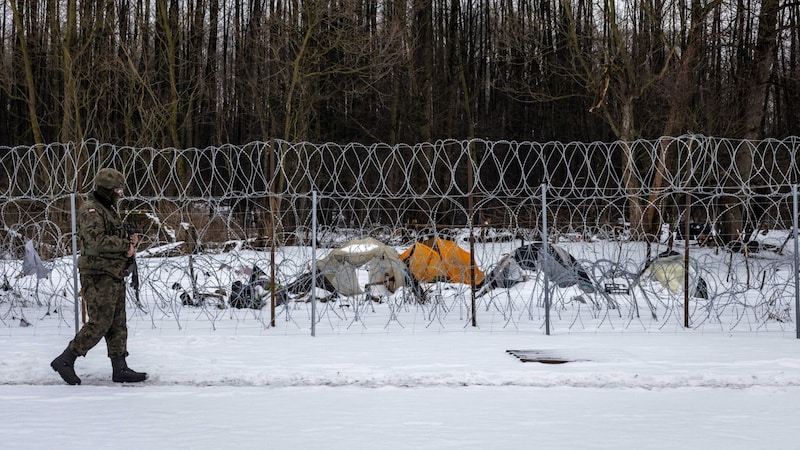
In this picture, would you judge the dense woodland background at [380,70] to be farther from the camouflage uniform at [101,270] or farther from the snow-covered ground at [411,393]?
the camouflage uniform at [101,270]

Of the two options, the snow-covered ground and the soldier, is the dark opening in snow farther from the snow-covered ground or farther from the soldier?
the soldier

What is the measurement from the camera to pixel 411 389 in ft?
19.1

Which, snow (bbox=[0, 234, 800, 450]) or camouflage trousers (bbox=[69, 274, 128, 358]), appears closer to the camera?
snow (bbox=[0, 234, 800, 450])

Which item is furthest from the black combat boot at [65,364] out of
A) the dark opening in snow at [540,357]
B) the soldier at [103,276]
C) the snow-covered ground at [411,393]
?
the dark opening in snow at [540,357]

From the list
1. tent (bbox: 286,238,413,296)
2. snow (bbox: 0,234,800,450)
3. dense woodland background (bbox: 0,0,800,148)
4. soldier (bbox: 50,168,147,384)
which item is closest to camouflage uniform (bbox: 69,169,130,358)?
soldier (bbox: 50,168,147,384)

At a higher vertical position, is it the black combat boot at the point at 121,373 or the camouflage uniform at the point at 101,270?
the camouflage uniform at the point at 101,270

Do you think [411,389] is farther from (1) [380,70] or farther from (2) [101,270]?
(1) [380,70]

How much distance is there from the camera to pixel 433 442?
4.44m

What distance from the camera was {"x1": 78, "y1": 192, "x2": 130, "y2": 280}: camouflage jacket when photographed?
18.8 ft

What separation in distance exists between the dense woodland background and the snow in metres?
10.3

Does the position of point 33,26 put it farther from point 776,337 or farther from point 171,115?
point 776,337

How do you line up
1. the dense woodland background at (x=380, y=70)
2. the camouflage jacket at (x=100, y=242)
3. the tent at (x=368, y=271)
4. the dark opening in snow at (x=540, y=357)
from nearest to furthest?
1. the camouflage jacket at (x=100, y=242)
2. the dark opening in snow at (x=540, y=357)
3. the tent at (x=368, y=271)
4. the dense woodland background at (x=380, y=70)

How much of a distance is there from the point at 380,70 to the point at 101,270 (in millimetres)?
17558

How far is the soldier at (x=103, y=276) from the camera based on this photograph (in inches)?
226
